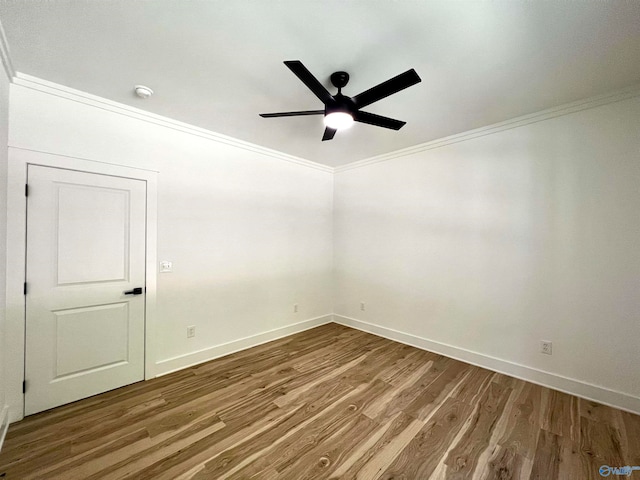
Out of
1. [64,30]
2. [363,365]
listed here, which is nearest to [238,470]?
[363,365]

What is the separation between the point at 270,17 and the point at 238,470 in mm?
2806

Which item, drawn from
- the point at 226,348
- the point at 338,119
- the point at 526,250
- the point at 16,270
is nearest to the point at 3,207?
the point at 16,270

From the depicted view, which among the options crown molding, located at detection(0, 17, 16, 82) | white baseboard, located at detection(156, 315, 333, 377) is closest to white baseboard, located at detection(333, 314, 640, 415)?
white baseboard, located at detection(156, 315, 333, 377)

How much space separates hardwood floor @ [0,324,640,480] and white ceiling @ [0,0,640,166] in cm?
277

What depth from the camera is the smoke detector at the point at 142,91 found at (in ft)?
7.09

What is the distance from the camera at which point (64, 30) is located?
1594mm

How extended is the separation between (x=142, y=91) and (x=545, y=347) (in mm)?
4532

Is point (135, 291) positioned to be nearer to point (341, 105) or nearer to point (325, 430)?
point (325, 430)

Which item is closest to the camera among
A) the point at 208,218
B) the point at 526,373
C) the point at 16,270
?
the point at 16,270

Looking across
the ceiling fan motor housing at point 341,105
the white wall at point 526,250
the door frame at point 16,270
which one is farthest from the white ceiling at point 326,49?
the door frame at point 16,270

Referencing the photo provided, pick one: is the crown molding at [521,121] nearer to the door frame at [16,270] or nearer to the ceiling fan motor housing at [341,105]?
the ceiling fan motor housing at [341,105]

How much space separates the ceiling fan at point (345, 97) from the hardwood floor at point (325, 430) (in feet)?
7.90

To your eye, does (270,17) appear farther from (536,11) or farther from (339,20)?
(536,11)

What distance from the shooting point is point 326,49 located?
5.67 ft
